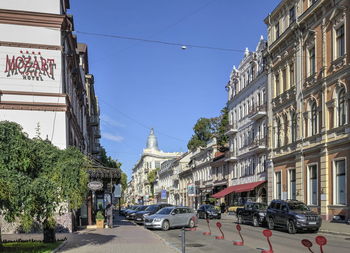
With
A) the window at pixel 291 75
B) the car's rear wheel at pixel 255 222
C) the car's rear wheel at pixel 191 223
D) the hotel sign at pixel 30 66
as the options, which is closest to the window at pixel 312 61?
the window at pixel 291 75

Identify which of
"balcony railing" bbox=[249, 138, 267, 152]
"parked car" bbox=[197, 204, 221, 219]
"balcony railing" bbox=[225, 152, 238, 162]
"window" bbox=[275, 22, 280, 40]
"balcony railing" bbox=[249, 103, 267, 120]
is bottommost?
"parked car" bbox=[197, 204, 221, 219]

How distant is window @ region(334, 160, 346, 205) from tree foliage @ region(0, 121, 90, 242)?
19.8m

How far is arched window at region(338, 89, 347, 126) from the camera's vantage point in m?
28.7

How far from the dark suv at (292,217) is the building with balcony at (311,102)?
5556 mm

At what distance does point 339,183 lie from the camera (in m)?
28.8

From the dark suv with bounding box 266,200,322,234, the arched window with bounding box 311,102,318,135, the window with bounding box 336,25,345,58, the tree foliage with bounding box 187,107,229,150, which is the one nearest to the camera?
the dark suv with bounding box 266,200,322,234

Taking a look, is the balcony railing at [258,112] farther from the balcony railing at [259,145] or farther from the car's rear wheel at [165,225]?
the car's rear wheel at [165,225]

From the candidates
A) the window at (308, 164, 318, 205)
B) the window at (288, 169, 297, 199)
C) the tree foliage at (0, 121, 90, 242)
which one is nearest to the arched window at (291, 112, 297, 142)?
the window at (288, 169, 297, 199)

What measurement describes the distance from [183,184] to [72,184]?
7501 cm

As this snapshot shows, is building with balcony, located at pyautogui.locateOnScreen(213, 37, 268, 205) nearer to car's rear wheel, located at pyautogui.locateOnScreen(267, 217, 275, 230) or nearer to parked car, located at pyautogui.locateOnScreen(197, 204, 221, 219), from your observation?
parked car, located at pyautogui.locateOnScreen(197, 204, 221, 219)

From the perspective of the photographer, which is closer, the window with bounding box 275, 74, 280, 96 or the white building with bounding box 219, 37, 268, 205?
the window with bounding box 275, 74, 280, 96

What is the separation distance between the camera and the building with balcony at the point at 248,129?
1720 inches

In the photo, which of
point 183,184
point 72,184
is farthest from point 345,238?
point 183,184

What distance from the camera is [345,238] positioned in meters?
19.9
